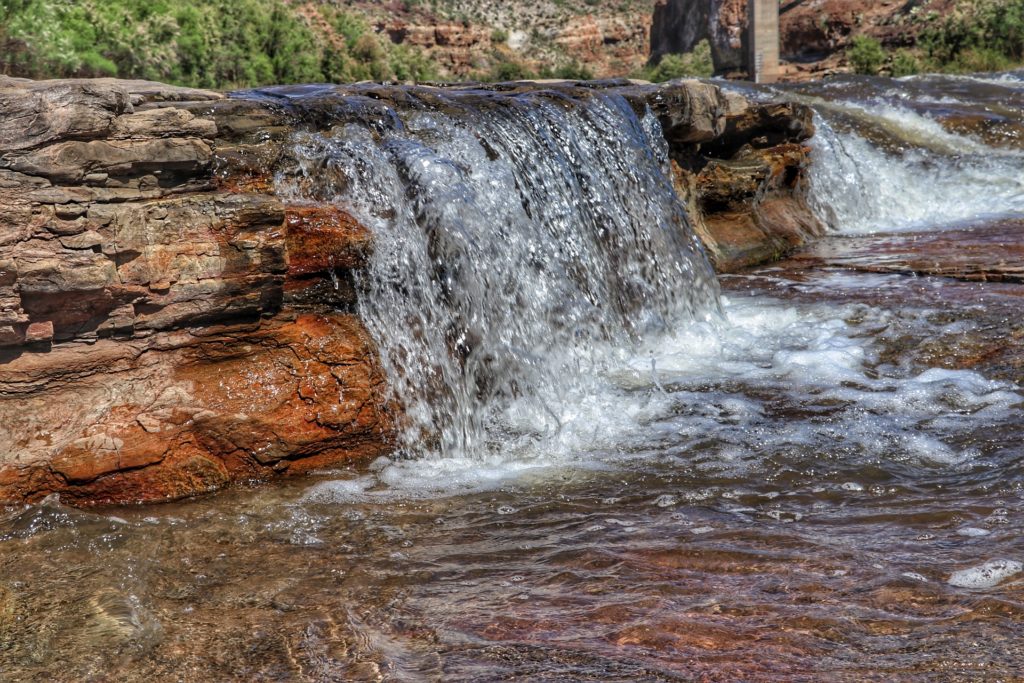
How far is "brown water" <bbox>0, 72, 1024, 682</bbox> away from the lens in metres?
2.34

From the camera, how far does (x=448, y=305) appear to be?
4.50 m

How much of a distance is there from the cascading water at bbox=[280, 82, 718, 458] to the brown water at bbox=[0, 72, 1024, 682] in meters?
0.25

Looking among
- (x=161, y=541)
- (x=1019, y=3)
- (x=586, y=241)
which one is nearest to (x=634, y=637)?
(x=161, y=541)

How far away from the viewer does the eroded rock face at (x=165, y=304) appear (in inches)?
139

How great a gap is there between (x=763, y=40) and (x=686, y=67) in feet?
31.3

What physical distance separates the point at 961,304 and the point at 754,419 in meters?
1.82

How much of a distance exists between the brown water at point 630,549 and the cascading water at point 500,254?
0.25 m

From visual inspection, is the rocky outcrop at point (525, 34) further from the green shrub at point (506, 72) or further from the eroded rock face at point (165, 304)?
the eroded rock face at point (165, 304)

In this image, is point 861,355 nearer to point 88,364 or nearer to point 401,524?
point 401,524

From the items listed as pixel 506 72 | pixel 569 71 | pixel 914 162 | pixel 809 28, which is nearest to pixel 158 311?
pixel 914 162

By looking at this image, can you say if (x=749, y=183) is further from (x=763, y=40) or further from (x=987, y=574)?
(x=763, y=40)

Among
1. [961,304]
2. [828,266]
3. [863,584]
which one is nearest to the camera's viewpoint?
[863,584]

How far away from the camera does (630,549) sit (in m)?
2.92

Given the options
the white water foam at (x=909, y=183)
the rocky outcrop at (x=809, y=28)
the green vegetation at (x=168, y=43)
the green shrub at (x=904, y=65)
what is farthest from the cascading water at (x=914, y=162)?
the rocky outcrop at (x=809, y=28)
